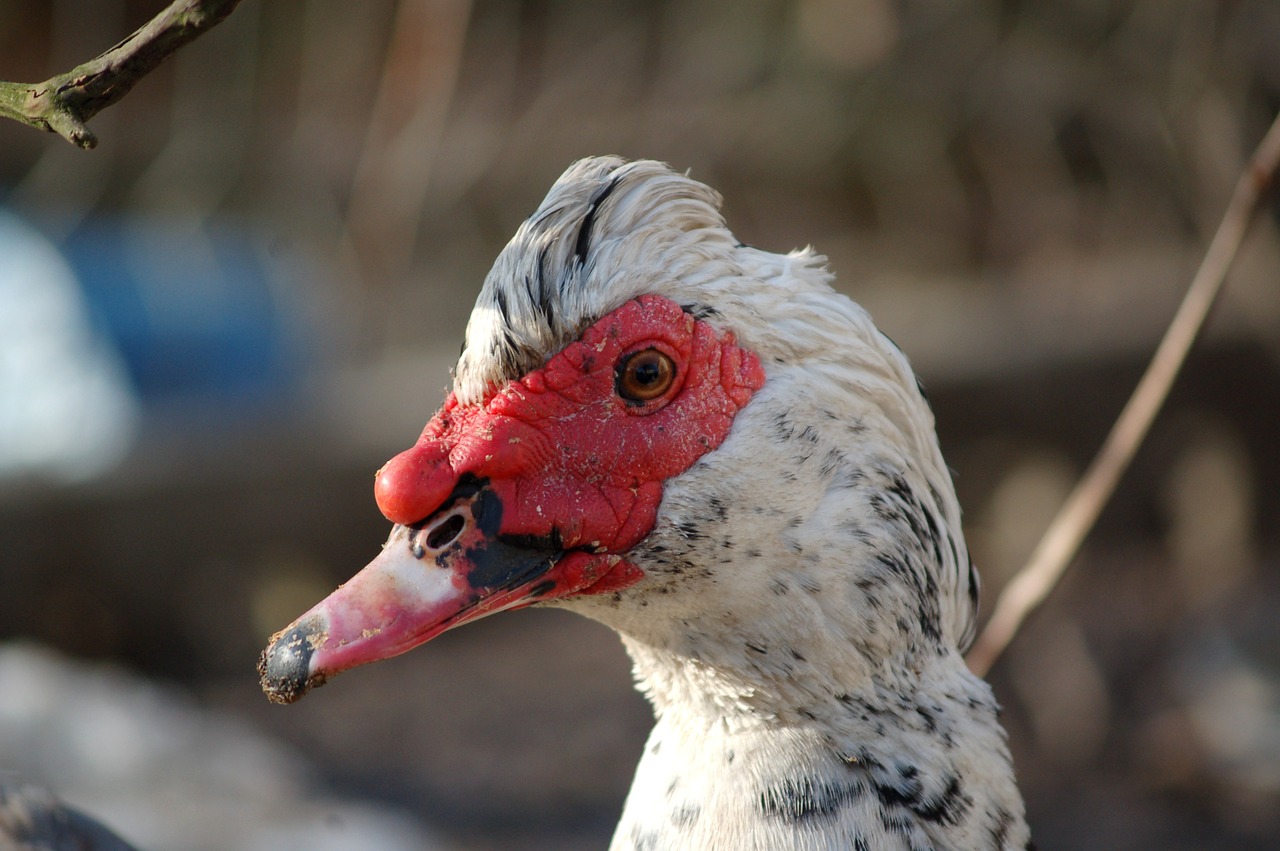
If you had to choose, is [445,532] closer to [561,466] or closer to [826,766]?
A: [561,466]

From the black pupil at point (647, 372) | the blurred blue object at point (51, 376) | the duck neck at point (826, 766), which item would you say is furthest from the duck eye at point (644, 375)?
the blurred blue object at point (51, 376)

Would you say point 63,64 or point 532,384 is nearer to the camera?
point 532,384

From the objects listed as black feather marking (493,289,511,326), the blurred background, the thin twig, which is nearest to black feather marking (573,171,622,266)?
black feather marking (493,289,511,326)

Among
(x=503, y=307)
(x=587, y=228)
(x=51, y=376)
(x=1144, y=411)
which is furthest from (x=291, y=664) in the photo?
(x=51, y=376)

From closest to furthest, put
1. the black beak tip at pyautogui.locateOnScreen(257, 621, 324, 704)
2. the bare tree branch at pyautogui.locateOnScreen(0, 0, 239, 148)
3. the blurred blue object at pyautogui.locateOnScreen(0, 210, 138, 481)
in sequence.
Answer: the bare tree branch at pyautogui.locateOnScreen(0, 0, 239, 148) → the black beak tip at pyautogui.locateOnScreen(257, 621, 324, 704) → the blurred blue object at pyautogui.locateOnScreen(0, 210, 138, 481)

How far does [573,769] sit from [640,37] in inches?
134

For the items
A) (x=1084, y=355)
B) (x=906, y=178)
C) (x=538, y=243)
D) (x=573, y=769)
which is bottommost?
(x=573, y=769)

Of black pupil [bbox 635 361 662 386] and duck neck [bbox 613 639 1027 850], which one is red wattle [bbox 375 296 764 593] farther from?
duck neck [bbox 613 639 1027 850]

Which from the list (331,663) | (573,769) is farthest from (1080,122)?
(331,663)

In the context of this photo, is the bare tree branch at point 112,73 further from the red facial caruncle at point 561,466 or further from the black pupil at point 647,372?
the black pupil at point 647,372

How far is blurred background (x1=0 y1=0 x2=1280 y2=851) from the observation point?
188 inches

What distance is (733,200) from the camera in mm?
5934

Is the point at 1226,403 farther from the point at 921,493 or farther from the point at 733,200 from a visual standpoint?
the point at 921,493

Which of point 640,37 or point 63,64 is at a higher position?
point 63,64
